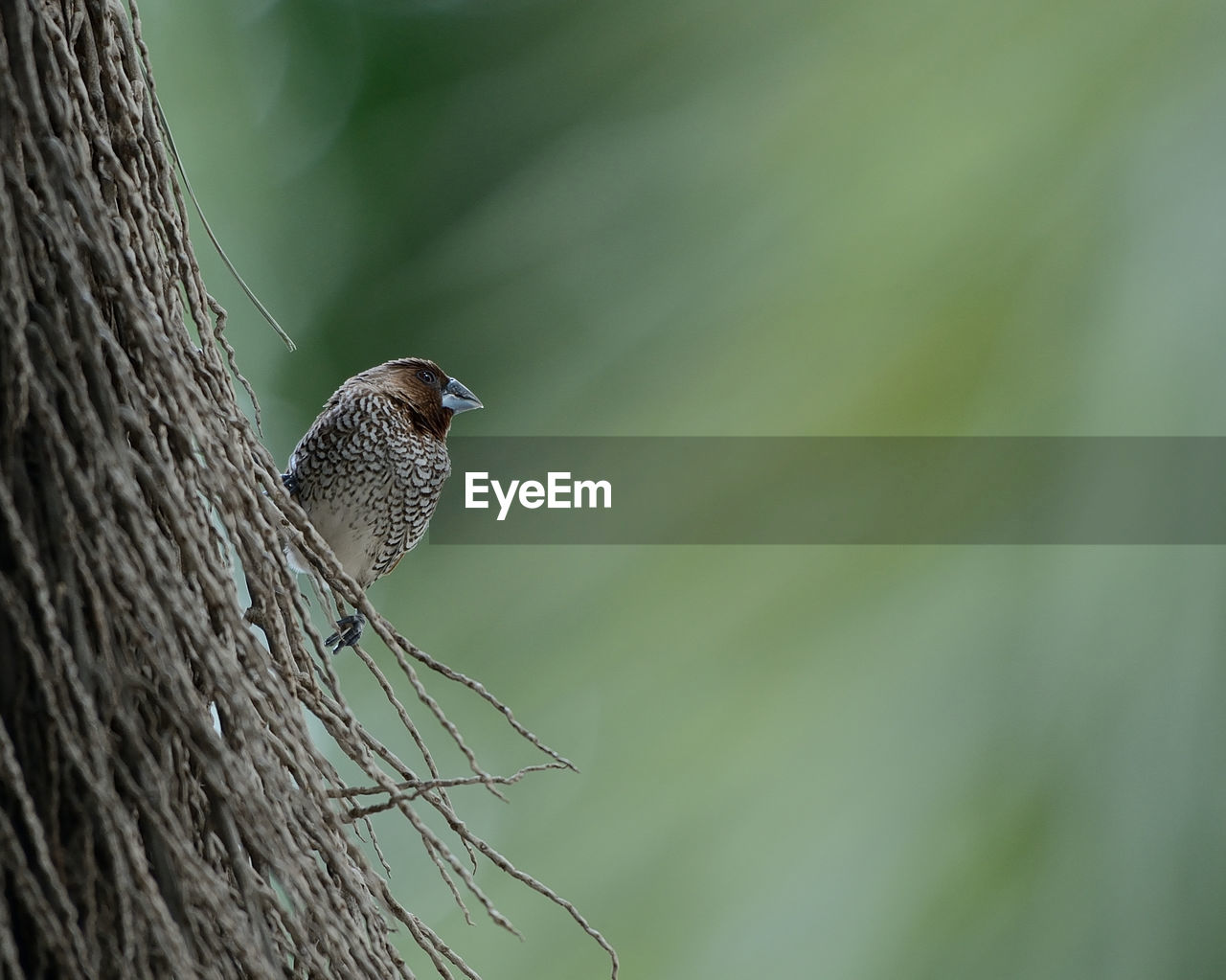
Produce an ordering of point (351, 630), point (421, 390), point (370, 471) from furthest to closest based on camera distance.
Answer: point (421, 390) → point (370, 471) → point (351, 630)

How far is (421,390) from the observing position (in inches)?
57.5

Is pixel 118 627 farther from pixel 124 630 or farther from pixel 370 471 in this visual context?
pixel 370 471

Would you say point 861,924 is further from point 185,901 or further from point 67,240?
point 67,240

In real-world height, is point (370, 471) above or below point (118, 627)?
below

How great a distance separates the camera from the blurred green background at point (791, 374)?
1.73 meters

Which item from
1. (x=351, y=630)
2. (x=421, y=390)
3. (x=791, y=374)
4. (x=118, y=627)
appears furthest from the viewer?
(x=791, y=374)

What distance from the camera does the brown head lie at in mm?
1427

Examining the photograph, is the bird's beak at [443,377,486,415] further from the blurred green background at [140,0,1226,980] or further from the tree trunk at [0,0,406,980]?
the tree trunk at [0,0,406,980]

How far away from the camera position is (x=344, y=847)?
26.0 inches

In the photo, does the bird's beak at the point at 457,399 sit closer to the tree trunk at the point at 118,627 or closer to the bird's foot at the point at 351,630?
the bird's foot at the point at 351,630

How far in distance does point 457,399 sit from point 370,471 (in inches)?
7.4

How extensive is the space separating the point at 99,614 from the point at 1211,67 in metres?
1.67

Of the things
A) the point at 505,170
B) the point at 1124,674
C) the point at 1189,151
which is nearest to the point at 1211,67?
the point at 1189,151

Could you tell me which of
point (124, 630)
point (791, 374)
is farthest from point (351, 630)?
point (791, 374)
